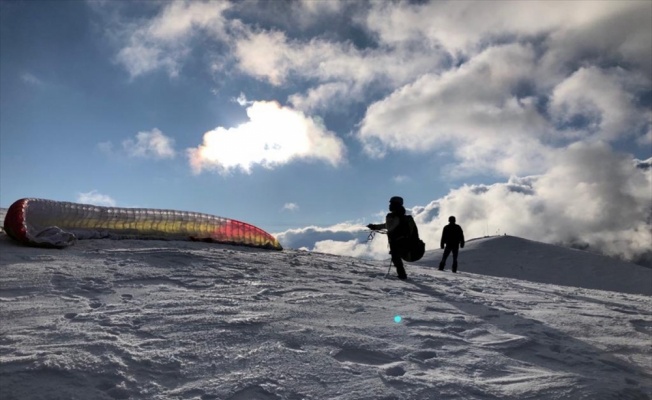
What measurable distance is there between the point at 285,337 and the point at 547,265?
2583cm

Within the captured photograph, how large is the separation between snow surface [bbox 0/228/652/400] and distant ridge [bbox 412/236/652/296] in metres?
16.0

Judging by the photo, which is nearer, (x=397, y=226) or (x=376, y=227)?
(x=397, y=226)

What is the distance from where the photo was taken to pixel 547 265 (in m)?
27.8

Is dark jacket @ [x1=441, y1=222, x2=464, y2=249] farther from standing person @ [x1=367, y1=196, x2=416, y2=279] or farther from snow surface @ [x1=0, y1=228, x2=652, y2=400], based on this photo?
snow surface @ [x1=0, y1=228, x2=652, y2=400]

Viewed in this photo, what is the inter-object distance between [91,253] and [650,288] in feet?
83.3

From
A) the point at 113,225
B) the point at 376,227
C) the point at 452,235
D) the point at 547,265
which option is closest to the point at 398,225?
the point at 376,227

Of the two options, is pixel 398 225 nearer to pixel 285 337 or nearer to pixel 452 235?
pixel 452 235

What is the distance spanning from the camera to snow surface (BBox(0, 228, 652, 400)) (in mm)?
4477

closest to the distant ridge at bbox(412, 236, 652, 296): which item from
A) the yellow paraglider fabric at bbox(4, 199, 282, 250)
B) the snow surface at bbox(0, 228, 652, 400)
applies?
the yellow paraglider fabric at bbox(4, 199, 282, 250)

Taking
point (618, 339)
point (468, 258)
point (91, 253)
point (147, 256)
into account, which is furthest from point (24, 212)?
point (468, 258)

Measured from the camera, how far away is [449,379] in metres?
4.89

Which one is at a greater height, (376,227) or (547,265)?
(376,227)

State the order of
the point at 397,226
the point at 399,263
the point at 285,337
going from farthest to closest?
the point at 399,263, the point at 397,226, the point at 285,337

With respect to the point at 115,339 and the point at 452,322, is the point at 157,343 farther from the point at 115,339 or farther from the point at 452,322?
the point at 452,322
